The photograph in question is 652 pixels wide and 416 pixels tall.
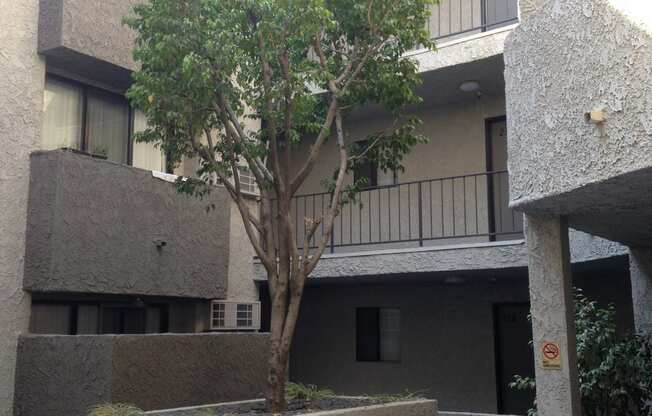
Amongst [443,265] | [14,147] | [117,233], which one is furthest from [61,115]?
[443,265]

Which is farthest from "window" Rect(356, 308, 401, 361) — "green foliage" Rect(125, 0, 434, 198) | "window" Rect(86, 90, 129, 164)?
"window" Rect(86, 90, 129, 164)

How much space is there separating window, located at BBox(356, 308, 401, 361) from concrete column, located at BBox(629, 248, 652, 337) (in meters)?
6.55

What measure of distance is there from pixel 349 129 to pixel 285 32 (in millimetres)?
6533

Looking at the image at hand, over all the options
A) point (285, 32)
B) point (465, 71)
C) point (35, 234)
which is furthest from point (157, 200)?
point (465, 71)

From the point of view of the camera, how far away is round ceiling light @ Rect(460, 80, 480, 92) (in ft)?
43.5

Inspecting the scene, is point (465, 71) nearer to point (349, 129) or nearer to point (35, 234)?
point (349, 129)

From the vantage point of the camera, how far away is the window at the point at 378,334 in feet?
50.6

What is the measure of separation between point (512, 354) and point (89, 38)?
8.96 m

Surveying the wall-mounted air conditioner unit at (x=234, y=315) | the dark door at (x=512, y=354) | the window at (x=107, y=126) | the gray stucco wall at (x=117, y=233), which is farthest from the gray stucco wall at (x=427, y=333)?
the window at (x=107, y=126)

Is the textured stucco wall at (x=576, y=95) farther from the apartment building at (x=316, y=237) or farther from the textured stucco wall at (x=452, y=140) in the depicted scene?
the textured stucco wall at (x=452, y=140)

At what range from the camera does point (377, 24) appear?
381 inches

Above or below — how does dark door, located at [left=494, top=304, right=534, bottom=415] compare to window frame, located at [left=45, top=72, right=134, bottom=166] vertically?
below

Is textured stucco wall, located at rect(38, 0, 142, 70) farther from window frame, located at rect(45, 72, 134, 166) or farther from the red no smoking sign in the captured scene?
the red no smoking sign

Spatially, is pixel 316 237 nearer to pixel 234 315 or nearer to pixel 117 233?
pixel 234 315
